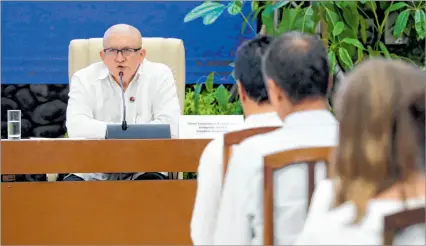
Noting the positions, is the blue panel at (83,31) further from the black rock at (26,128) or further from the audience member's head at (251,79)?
the audience member's head at (251,79)

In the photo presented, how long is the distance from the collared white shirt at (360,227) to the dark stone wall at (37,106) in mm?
4306

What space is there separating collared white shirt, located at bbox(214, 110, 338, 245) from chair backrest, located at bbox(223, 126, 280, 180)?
58mm

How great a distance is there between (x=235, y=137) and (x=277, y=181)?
0.64 feet

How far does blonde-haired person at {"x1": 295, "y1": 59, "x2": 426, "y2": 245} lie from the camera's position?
1249mm

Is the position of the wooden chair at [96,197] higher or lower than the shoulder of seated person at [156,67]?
lower

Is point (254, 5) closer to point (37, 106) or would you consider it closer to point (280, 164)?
point (37, 106)

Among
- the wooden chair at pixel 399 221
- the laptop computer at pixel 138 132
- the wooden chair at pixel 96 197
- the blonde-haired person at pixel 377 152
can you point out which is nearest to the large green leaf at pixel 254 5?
the laptop computer at pixel 138 132

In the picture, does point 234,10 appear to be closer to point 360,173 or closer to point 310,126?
point 310,126

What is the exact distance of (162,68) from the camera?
4195 mm

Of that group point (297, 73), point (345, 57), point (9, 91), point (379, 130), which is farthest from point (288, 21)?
point (379, 130)

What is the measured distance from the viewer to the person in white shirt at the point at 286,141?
5.95ft

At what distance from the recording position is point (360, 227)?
1265 millimetres

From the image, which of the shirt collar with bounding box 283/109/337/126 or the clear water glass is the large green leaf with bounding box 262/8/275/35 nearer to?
the clear water glass

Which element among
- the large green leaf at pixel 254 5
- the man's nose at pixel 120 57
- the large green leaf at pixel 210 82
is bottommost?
the large green leaf at pixel 210 82
